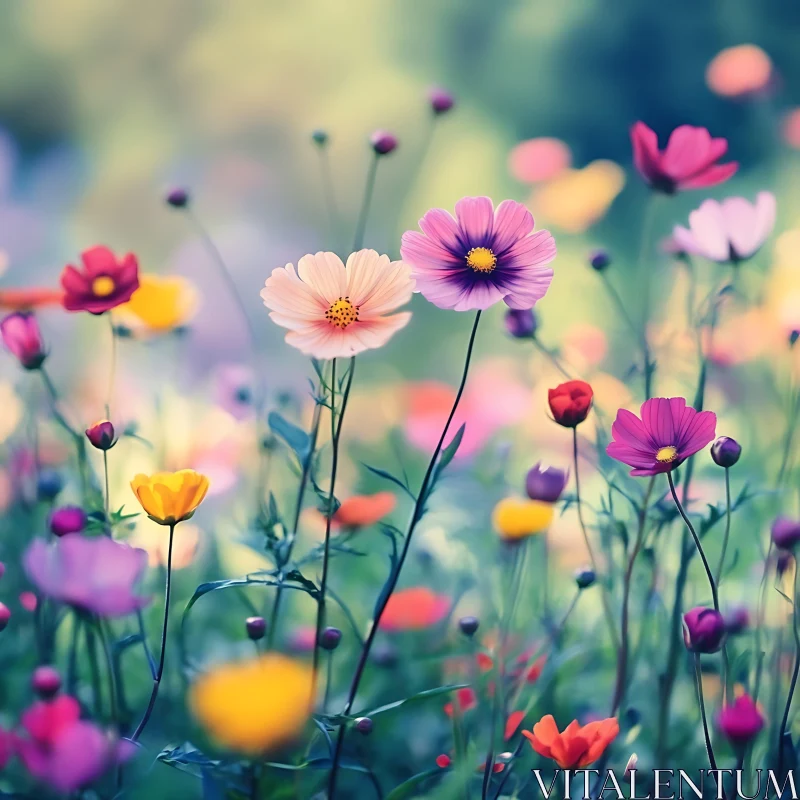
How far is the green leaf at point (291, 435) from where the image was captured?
0.49 meters

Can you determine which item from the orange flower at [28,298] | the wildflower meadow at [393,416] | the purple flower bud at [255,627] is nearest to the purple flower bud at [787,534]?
the wildflower meadow at [393,416]

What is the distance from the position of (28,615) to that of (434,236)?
520 mm

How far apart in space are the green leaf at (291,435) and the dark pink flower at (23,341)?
7.4 inches

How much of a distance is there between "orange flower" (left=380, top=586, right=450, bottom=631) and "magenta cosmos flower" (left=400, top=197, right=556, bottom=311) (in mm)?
362

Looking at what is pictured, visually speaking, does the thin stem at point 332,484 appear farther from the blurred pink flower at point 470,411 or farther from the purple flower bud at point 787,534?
the blurred pink flower at point 470,411

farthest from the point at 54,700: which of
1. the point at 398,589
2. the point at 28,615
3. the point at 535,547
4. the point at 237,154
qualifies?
the point at 237,154

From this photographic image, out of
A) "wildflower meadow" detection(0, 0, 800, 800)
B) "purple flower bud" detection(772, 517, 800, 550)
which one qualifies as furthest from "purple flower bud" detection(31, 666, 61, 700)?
"purple flower bud" detection(772, 517, 800, 550)

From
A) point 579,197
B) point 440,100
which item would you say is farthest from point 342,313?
point 579,197

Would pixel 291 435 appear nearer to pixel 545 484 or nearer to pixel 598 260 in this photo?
pixel 545 484

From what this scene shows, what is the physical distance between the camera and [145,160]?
194 cm

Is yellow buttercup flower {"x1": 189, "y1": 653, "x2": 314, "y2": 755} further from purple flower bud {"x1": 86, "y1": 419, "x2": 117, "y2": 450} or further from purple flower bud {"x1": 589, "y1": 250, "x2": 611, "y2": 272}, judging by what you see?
purple flower bud {"x1": 589, "y1": 250, "x2": 611, "y2": 272}

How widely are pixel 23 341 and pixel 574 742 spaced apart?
0.43m

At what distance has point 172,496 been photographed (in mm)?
451

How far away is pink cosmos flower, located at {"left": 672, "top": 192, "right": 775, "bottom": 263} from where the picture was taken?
1.98 ft
